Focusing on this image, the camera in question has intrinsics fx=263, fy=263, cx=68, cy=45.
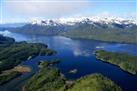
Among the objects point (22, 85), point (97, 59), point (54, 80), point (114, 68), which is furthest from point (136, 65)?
point (22, 85)

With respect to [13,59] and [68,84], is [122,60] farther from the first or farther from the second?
[13,59]

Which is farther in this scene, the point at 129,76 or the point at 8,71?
the point at 8,71

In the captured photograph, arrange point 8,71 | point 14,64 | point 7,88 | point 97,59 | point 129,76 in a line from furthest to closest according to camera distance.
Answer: point 97,59, point 14,64, point 8,71, point 129,76, point 7,88

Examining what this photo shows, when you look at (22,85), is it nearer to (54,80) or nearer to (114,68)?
(54,80)

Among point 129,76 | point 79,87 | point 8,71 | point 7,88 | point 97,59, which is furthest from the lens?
point 97,59

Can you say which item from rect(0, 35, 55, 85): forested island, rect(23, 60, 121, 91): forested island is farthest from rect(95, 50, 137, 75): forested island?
rect(0, 35, 55, 85): forested island

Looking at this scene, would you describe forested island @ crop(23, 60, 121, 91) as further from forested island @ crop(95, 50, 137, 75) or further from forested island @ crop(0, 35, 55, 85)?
forested island @ crop(95, 50, 137, 75)

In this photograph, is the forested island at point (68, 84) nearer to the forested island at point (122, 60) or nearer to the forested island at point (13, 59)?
the forested island at point (13, 59)

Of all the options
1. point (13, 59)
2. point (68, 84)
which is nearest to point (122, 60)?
point (68, 84)
